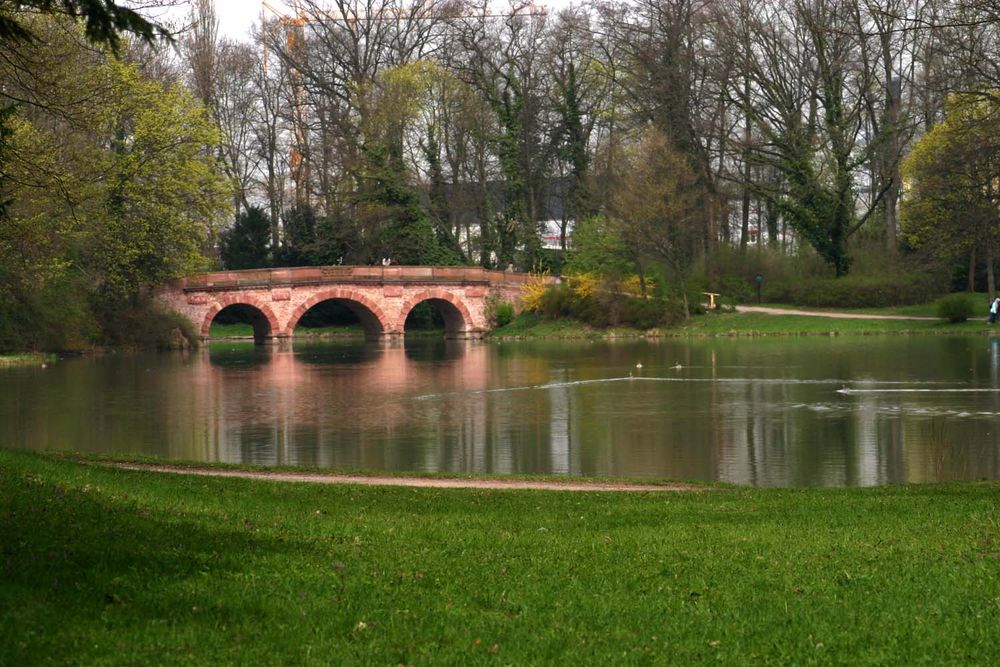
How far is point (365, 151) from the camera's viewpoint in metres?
62.2

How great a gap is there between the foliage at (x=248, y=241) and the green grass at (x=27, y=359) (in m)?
22.7

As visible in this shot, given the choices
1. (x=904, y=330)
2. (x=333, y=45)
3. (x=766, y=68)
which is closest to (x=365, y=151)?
(x=333, y=45)

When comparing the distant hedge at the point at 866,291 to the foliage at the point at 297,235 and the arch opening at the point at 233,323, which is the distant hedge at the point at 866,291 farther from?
the arch opening at the point at 233,323

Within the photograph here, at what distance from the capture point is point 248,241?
2697 inches

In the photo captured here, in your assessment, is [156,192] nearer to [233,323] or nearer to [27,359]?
[27,359]

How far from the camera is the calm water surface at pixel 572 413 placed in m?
18.4

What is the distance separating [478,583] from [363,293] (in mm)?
54491

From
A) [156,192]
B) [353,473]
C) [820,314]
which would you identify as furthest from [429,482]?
[820,314]

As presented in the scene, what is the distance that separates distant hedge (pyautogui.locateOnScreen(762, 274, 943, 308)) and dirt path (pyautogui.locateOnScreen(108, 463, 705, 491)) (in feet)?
139

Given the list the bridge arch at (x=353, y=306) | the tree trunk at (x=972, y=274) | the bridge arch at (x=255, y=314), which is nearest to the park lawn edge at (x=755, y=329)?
the tree trunk at (x=972, y=274)

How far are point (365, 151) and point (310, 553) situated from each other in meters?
55.3

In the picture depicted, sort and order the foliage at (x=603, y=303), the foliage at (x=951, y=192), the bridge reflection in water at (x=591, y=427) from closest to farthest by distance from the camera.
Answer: the bridge reflection in water at (x=591, y=427), the foliage at (x=951, y=192), the foliage at (x=603, y=303)

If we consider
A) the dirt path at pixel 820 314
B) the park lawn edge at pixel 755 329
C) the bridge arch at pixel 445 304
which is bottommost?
the park lawn edge at pixel 755 329

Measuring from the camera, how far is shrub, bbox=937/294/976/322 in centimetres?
4928
